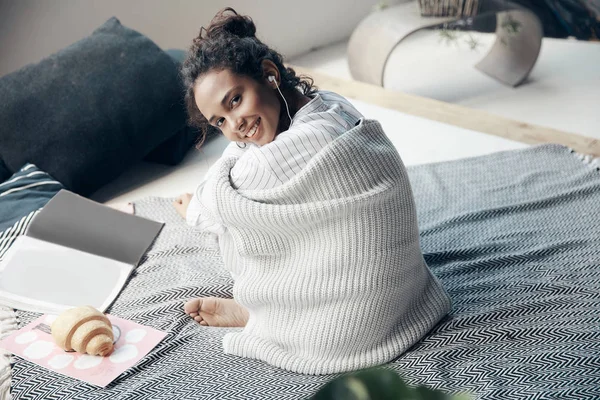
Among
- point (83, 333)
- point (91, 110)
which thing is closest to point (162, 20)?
point (91, 110)

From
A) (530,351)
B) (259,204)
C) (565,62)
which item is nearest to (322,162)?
(259,204)

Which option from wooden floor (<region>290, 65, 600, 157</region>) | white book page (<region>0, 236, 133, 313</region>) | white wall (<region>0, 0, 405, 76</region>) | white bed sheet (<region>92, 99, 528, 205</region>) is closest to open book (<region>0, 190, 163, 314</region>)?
white book page (<region>0, 236, 133, 313</region>)

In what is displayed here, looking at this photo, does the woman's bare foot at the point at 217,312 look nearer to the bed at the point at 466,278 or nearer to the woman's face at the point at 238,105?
the bed at the point at 466,278

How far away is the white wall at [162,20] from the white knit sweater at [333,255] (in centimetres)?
143

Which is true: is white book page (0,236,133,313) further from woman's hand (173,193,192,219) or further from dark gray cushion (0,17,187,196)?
dark gray cushion (0,17,187,196)

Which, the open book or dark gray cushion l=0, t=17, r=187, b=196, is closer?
the open book

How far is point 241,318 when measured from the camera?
1.45 m

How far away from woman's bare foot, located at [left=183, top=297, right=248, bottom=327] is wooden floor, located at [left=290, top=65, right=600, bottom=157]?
1204mm

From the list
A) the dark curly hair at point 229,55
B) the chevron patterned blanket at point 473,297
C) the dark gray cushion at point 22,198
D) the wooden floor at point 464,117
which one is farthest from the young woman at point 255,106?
the wooden floor at point 464,117

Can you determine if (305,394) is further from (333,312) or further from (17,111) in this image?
(17,111)

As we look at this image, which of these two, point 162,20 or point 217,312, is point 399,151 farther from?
point 162,20

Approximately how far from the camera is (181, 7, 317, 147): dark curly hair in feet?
4.29

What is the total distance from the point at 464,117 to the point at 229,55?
132 cm

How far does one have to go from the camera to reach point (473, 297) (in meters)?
1.43
